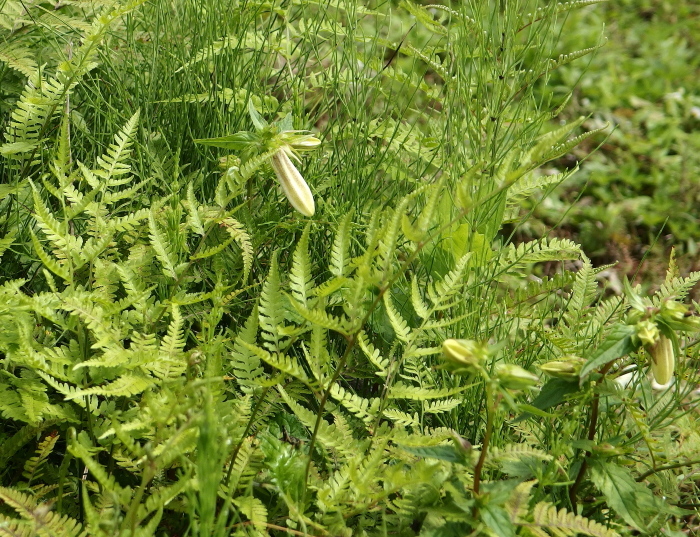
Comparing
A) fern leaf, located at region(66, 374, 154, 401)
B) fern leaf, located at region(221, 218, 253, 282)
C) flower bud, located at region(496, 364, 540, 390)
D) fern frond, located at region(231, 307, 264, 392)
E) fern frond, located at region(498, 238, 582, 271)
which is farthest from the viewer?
fern frond, located at region(498, 238, 582, 271)

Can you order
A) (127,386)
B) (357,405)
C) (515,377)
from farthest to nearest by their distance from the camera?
(357,405), (127,386), (515,377)

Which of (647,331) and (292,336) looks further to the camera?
(292,336)

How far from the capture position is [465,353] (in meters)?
0.98

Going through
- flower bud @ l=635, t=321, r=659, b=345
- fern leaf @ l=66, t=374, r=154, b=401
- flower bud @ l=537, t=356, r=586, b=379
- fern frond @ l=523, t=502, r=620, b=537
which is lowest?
fern frond @ l=523, t=502, r=620, b=537

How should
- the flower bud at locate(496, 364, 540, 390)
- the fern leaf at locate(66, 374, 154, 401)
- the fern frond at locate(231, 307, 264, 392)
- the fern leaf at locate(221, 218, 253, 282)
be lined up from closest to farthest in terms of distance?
the flower bud at locate(496, 364, 540, 390), the fern leaf at locate(66, 374, 154, 401), the fern frond at locate(231, 307, 264, 392), the fern leaf at locate(221, 218, 253, 282)

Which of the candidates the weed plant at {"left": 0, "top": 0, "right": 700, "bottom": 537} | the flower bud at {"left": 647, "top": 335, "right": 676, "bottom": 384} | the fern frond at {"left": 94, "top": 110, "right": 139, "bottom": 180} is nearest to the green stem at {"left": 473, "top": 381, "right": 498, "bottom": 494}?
the weed plant at {"left": 0, "top": 0, "right": 700, "bottom": 537}

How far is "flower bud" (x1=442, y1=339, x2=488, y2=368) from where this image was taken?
3.21ft

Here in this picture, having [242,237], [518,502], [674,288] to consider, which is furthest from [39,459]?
[674,288]

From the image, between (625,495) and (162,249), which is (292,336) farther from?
(625,495)

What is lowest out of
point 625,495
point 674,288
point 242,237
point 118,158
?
point 625,495

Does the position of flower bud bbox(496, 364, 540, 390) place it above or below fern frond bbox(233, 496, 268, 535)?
above

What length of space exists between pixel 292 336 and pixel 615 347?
1.48 feet

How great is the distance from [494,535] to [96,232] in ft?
2.68

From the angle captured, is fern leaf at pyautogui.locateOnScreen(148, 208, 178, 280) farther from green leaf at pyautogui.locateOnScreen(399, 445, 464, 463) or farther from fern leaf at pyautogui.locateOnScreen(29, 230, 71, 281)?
green leaf at pyautogui.locateOnScreen(399, 445, 464, 463)
